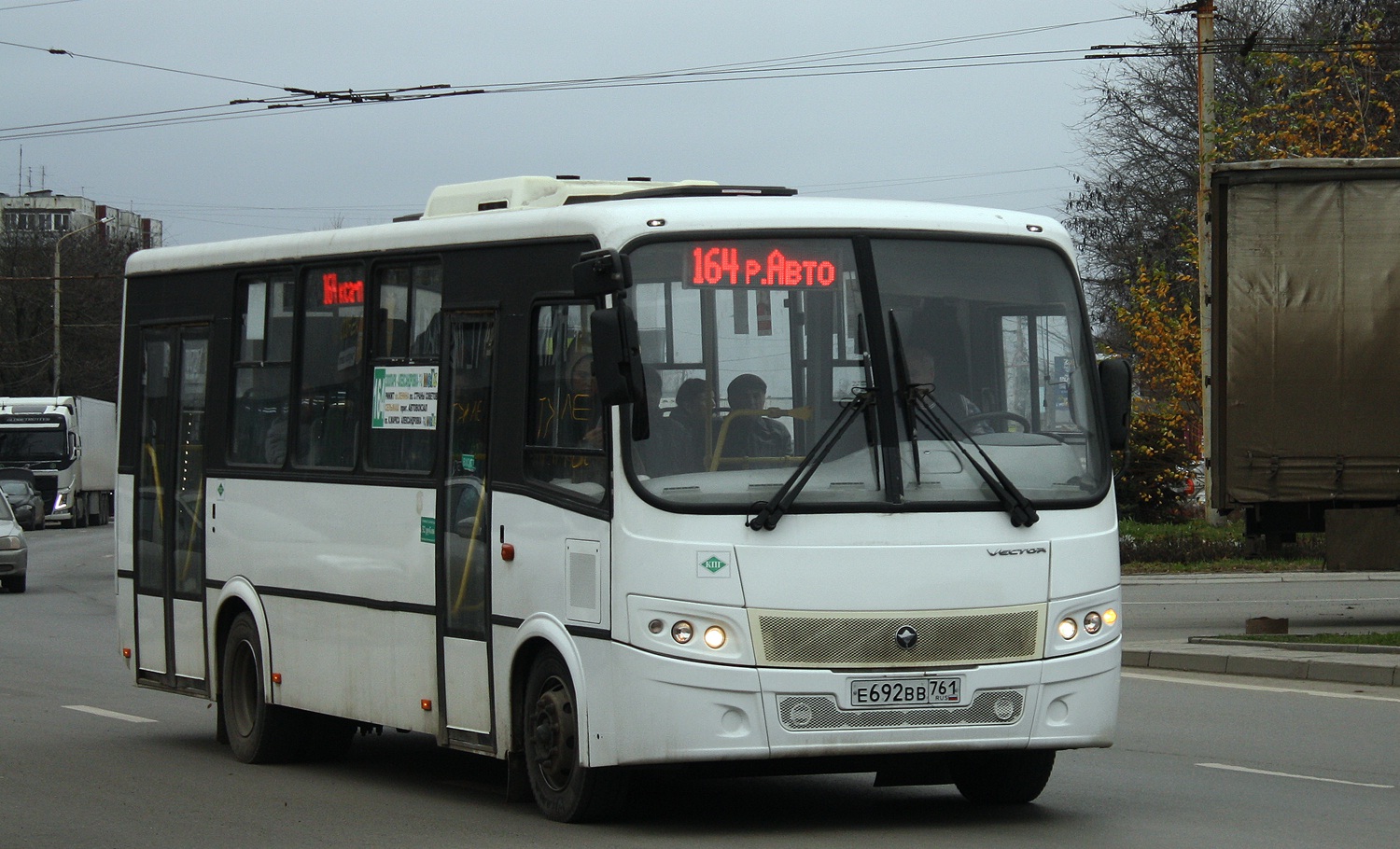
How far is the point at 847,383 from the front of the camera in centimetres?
882

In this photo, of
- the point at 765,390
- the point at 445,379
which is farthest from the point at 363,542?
the point at 765,390

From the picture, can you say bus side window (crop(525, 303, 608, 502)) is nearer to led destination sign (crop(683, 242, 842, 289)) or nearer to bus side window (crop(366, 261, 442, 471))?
led destination sign (crop(683, 242, 842, 289))

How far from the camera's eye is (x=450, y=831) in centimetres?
906

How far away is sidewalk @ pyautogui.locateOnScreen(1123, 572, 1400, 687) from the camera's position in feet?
51.8

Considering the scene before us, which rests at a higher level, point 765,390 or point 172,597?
point 765,390

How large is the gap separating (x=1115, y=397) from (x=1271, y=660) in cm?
767

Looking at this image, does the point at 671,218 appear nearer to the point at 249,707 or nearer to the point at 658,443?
the point at 658,443

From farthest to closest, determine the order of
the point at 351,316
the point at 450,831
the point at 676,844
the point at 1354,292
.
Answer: the point at 1354,292
the point at 351,316
the point at 450,831
the point at 676,844

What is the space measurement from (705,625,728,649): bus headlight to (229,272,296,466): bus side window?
13.6 feet

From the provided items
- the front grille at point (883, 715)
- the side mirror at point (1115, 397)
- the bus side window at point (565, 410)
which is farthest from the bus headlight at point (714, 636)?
the side mirror at point (1115, 397)

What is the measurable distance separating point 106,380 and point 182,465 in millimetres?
79469

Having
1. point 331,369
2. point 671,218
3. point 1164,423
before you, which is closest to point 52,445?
point 1164,423

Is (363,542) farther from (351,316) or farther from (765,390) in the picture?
(765,390)

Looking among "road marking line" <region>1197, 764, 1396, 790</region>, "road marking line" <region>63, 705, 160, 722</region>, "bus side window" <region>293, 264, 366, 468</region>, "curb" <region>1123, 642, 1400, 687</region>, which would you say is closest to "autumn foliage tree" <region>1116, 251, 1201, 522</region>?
"curb" <region>1123, 642, 1400, 687</region>
